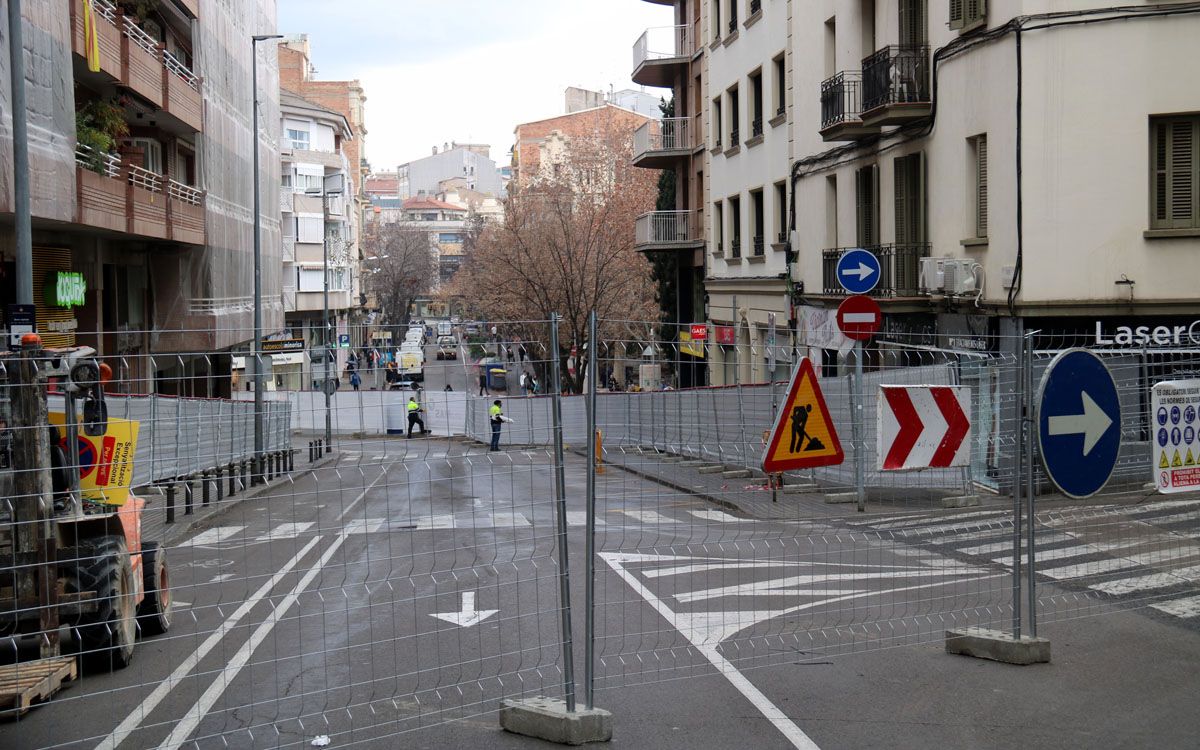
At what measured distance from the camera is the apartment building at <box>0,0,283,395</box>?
20359 mm

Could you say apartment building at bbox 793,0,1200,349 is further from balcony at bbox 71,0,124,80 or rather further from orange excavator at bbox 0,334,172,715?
balcony at bbox 71,0,124,80

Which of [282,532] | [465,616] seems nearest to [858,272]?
[465,616]

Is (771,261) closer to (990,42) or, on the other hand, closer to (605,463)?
(990,42)

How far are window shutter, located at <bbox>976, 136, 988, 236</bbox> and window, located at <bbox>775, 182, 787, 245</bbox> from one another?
11164 mm

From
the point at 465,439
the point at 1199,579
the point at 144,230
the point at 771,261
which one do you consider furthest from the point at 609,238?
the point at 465,439

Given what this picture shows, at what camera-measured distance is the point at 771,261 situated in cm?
3253

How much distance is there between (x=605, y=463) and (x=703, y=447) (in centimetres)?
96

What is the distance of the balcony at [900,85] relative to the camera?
869 inches

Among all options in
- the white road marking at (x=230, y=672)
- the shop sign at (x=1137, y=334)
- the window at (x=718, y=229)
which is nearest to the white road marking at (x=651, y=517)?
the white road marking at (x=230, y=672)

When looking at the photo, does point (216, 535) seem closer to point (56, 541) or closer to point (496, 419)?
point (56, 541)

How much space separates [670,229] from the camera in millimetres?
42781

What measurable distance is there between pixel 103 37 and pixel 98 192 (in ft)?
9.69

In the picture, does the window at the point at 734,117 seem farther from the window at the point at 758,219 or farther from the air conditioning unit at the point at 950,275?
the air conditioning unit at the point at 950,275

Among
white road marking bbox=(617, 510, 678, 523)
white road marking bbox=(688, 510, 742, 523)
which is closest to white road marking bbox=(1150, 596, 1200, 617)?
white road marking bbox=(688, 510, 742, 523)
